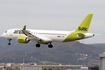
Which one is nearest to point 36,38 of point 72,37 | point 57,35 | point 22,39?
point 22,39

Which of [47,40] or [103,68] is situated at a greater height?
[47,40]

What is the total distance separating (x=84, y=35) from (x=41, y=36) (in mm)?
14100

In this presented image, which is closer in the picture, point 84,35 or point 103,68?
point 84,35

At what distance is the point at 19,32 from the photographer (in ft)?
368

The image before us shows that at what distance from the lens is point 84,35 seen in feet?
343

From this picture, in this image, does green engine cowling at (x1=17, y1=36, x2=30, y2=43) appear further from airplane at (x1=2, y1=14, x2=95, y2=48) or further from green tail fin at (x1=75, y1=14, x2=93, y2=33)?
green tail fin at (x1=75, y1=14, x2=93, y2=33)

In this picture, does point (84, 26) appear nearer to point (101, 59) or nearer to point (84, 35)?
point (84, 35)

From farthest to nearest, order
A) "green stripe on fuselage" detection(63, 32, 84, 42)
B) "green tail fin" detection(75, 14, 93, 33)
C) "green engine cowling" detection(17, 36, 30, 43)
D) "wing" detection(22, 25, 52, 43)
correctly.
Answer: "wing" detection(22, 25, 52, 43) < "green tail fin" detection(75, 14, 93, 33) < "green engine cowling" detection(17, 36, 30, 43) < "green stripe on fuselage" detection(63, 32, 84, 42)

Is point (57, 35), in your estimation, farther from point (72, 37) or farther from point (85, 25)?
point (85, 25)

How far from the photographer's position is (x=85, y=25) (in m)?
108

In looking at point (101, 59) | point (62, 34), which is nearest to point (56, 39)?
point (62, 34)

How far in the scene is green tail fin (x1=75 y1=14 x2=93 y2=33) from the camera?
10719cm

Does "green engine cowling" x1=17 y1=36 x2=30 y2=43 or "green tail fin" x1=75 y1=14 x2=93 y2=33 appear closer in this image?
"green engine cowling" x1=17 y1=36 x2=30 y2=43

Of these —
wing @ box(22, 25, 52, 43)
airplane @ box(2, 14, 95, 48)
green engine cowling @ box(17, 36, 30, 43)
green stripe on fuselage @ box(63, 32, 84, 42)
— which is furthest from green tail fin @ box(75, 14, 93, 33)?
green engine cowling @ box(17, 36, 30, 43)
